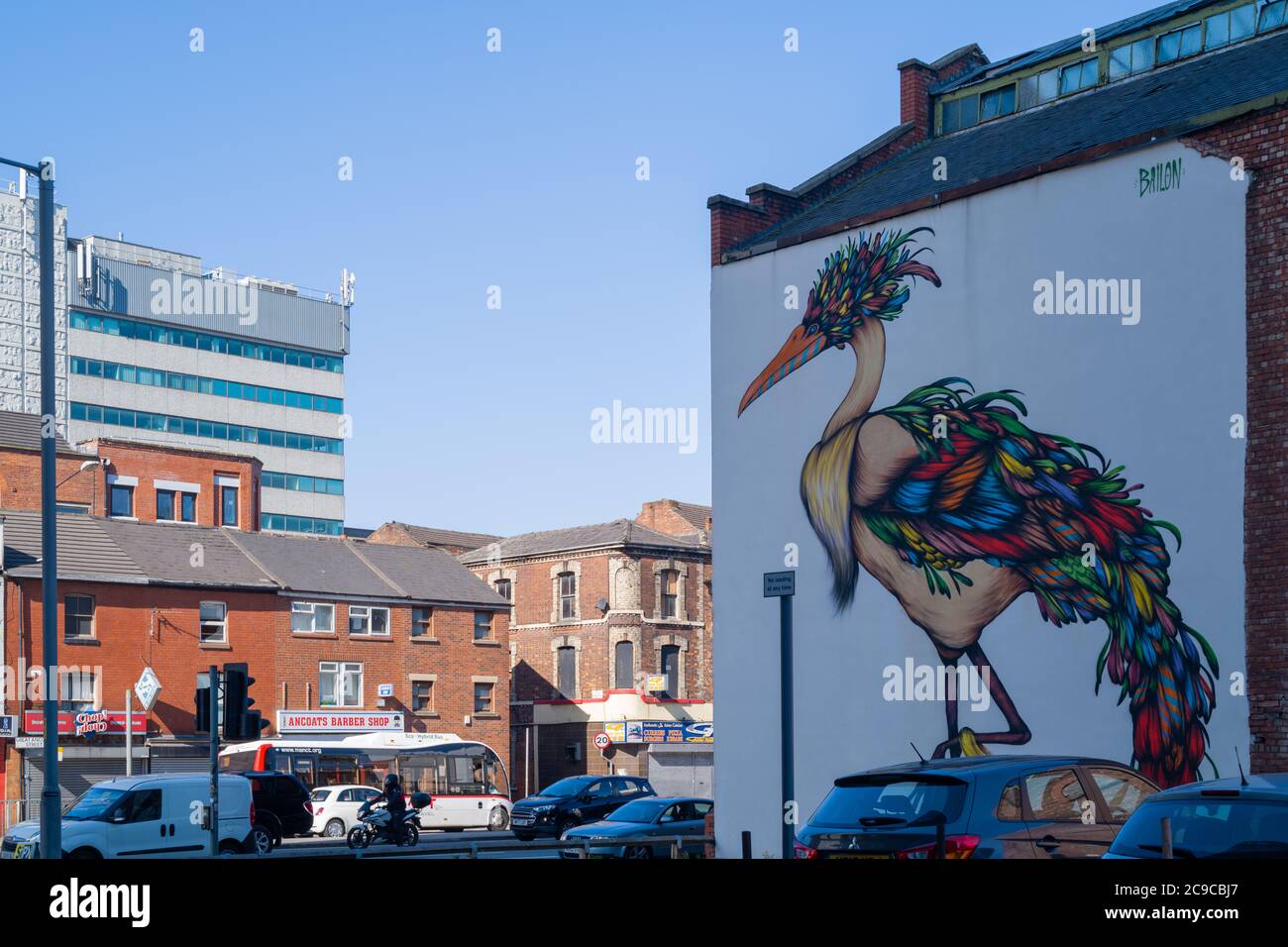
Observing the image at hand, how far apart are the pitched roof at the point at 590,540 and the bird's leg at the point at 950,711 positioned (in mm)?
35299

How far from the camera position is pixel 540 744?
60.7 m

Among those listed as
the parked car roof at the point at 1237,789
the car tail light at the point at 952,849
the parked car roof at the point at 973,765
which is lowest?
the car tail light at the point at 952,849

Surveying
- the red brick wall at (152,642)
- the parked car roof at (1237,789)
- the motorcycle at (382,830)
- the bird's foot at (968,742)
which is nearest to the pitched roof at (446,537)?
the red brick wall at (152,642)

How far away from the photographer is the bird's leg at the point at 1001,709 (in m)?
22.5

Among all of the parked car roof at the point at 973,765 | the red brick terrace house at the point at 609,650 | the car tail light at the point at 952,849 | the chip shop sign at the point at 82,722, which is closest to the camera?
the car tail light at the point at 952,849

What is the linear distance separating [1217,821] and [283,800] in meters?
32.3

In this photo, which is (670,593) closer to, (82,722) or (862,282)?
(82,722)

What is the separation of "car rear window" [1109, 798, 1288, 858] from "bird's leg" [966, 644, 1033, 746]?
585 inches

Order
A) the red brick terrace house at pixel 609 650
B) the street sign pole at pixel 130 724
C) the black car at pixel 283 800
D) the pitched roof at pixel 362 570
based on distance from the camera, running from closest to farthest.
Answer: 1. the black car at pixel 283 800
2. the street sign pole at pixel 130 724
3. the pitched roof at pixel 362 570
4. the red brick terrace house at pixel 609 650

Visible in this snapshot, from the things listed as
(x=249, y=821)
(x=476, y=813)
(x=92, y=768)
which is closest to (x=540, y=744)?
(x=476, y=813)

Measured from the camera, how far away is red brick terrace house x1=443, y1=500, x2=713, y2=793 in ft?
192

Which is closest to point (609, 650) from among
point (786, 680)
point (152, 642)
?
point (152, 642)

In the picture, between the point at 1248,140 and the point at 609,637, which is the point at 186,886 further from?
the point at 609,637

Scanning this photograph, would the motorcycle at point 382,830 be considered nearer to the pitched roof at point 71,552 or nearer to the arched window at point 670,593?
the pitched roof at point 71,552
